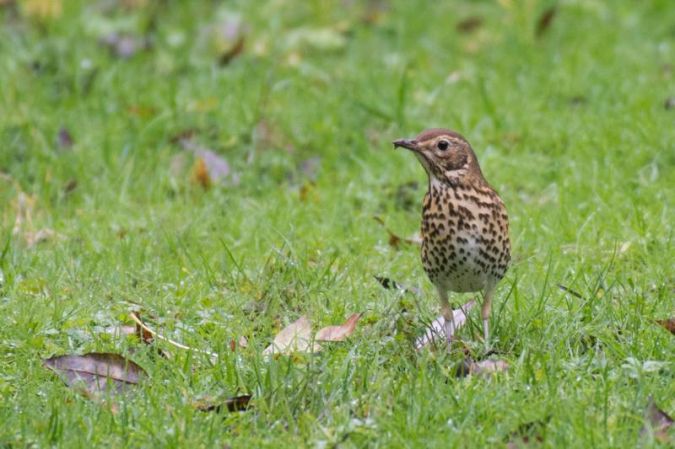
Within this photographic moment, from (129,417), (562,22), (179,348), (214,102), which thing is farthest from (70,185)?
(562,22)

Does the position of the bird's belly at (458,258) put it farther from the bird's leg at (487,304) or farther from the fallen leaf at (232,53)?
the fallen leaf at (232,53)

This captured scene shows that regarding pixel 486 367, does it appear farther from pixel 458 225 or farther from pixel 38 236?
pixel 38 236

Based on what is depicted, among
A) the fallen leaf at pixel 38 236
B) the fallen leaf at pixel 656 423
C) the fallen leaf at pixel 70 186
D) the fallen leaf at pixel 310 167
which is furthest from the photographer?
the fallen leaf at pixel 310 167

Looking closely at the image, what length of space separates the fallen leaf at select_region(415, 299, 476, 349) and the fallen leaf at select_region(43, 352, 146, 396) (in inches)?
45.8

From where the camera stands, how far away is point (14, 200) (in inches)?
311

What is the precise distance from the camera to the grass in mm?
4902

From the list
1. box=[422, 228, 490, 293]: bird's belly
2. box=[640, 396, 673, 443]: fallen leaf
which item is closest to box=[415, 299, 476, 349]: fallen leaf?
box=[422, 228, 490, 293]: bird's belly

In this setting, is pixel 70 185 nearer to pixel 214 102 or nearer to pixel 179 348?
pixel 214 102

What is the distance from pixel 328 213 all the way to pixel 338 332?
2114 millimetres

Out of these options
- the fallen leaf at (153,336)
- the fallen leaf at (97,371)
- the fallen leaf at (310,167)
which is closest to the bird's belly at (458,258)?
the fallen leaf at (153,336)

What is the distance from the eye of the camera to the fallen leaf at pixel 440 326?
5.50 metres

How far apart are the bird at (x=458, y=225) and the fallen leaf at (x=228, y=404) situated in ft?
3.16

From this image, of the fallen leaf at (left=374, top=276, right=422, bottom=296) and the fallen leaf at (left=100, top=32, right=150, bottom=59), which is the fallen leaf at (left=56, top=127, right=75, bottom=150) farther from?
the fallen leaf at (left=374, top=276, right=422, bottom=296)

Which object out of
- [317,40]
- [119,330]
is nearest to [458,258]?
[119,330]
